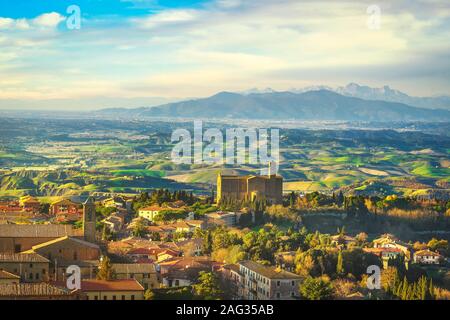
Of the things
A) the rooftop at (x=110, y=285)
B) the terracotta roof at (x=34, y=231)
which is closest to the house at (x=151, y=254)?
the terracotta roof at (x=34, y=231)

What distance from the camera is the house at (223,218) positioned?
2755cm

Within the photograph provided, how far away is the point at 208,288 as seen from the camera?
1781cm

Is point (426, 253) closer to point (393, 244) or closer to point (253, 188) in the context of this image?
point (393, 244)

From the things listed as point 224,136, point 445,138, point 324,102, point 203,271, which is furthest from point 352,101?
point 203,271

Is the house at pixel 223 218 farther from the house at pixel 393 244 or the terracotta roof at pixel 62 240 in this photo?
the terracotta roof at pixel 62 240

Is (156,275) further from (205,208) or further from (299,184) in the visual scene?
(299,184)

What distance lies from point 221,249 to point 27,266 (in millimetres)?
5873

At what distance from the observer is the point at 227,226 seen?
27.2 meters

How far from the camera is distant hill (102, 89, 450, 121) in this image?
156125mm

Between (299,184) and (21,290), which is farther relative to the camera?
(299,184)

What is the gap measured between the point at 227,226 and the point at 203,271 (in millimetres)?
7774

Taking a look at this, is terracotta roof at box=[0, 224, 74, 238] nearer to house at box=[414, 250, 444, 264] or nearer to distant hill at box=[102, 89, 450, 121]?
house at box=[414, 250, 444, 264]

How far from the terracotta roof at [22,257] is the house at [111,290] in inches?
65.2

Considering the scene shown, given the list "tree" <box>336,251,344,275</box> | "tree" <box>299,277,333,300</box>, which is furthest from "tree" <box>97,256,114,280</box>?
"tree" <box>336,251,344,275</box>
